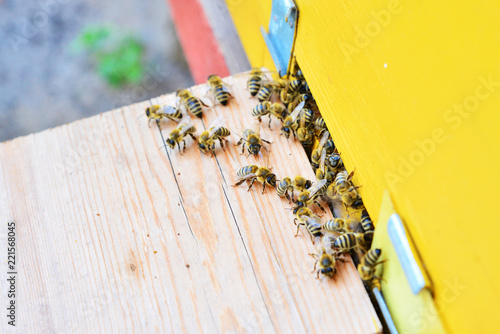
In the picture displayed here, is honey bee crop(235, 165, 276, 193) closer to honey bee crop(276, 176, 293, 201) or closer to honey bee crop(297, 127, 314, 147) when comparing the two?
honey bee crop(276, 176, 293, 201)

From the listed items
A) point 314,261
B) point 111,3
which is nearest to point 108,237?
point 314,261

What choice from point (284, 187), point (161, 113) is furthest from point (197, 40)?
point (284, 187)

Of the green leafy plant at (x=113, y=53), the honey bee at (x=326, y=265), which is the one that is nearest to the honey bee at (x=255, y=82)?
the honey bee at (x=326, y=265)

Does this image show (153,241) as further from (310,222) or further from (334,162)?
(334,162)

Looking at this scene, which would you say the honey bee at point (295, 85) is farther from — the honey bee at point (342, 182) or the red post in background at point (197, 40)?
the red post in background at point (197, 40)

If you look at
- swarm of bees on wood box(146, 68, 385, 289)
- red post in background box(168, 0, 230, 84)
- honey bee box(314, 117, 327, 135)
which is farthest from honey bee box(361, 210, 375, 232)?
red post in background box(168, 0, 230, 84)

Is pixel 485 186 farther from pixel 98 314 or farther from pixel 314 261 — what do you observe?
pixel 98 314
